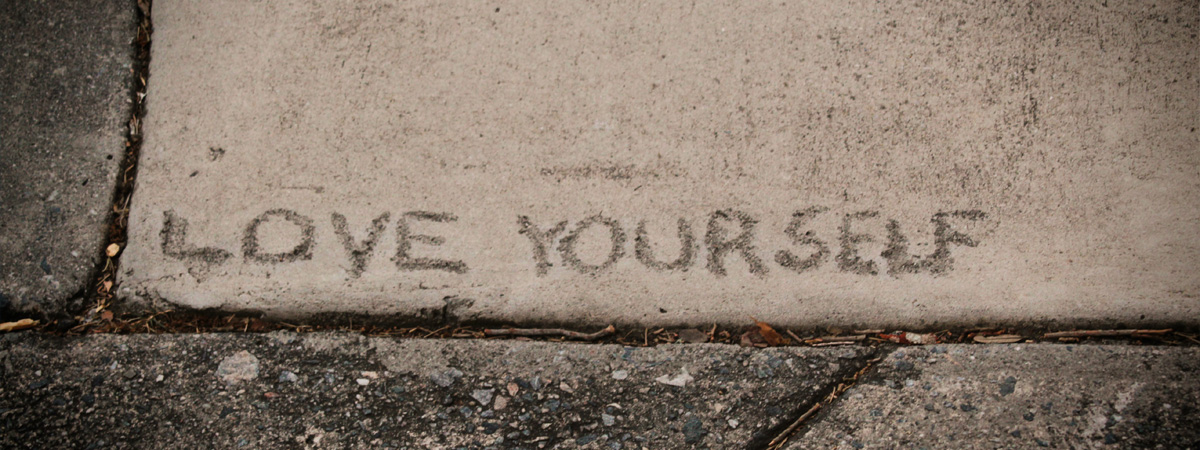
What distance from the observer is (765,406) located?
1536mm

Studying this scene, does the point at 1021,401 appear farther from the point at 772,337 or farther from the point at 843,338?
the point at 772,337

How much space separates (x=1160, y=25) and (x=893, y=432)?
4.54ft

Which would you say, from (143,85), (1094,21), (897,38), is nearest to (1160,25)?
(1094,21)

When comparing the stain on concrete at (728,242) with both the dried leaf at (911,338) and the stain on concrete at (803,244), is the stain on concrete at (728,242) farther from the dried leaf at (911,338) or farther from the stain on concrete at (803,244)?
the dried leaf at (911,338)

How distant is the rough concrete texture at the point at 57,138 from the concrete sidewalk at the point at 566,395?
193 millimetres

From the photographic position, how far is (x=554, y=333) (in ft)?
5.47

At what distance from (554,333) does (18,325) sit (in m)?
1.38

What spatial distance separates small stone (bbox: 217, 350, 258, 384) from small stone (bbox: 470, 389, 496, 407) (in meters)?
0.54

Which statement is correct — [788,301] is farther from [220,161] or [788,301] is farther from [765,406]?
[220,161]

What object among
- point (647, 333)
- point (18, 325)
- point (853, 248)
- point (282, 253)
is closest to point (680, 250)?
point (647, 333)

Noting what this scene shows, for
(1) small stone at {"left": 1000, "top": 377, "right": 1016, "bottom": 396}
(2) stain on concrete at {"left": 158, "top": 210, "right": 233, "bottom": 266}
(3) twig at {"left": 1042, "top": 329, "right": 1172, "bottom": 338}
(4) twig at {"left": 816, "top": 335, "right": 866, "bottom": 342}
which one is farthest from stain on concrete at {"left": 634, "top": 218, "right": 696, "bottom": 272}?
(2) stain on concrete at {"left": 158, "top": 210, "right": 233, "bottom": 266}

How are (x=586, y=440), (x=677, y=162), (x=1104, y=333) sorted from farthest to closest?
(x=677, y=162), (x=1104, y=333), (x=586, y=440)

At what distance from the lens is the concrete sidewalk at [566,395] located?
149 centimetres

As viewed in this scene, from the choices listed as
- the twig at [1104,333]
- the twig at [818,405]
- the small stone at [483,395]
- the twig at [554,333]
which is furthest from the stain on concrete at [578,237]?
the twig at [1104,333]
